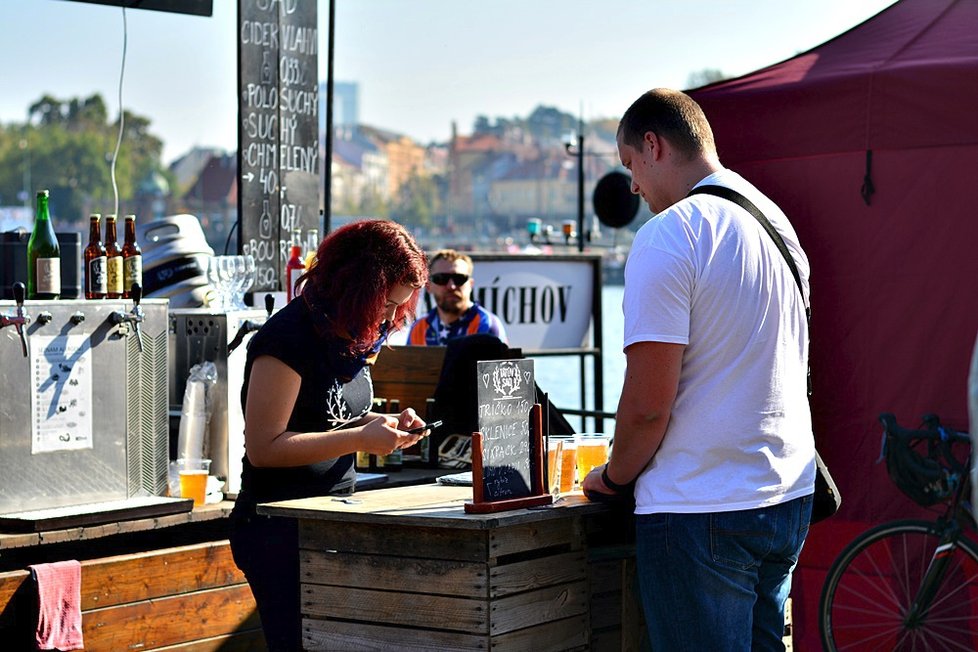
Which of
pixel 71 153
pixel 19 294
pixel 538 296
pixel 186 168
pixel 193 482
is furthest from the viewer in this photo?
pixel 186 168

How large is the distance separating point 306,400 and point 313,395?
0.7 inches

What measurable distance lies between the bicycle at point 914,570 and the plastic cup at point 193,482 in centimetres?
221

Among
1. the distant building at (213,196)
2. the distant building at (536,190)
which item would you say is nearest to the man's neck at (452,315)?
the distant building at (213,196)

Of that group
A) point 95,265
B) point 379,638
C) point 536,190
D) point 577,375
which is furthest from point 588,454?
point 536,190

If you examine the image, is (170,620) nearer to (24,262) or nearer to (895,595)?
(24,262)

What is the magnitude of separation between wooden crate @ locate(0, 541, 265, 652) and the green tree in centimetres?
10109

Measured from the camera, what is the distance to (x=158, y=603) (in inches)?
163

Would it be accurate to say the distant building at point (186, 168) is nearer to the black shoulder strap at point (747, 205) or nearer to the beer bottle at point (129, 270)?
the beer bottle at point (129, 270)

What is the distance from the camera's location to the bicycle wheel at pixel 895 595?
4785 millimetres

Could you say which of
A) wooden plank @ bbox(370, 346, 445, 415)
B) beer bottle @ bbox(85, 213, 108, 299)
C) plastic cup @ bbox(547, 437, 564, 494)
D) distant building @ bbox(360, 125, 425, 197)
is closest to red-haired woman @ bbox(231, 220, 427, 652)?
plastic cup @ bbox(547, 437, 564, 494)

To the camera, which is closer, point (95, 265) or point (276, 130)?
point (95, 265)

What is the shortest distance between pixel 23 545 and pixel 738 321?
6.81 ft

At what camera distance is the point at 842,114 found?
4930mm

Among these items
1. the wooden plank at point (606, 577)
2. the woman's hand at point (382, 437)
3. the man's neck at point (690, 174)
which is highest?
the man's neck at point (690, 174)
